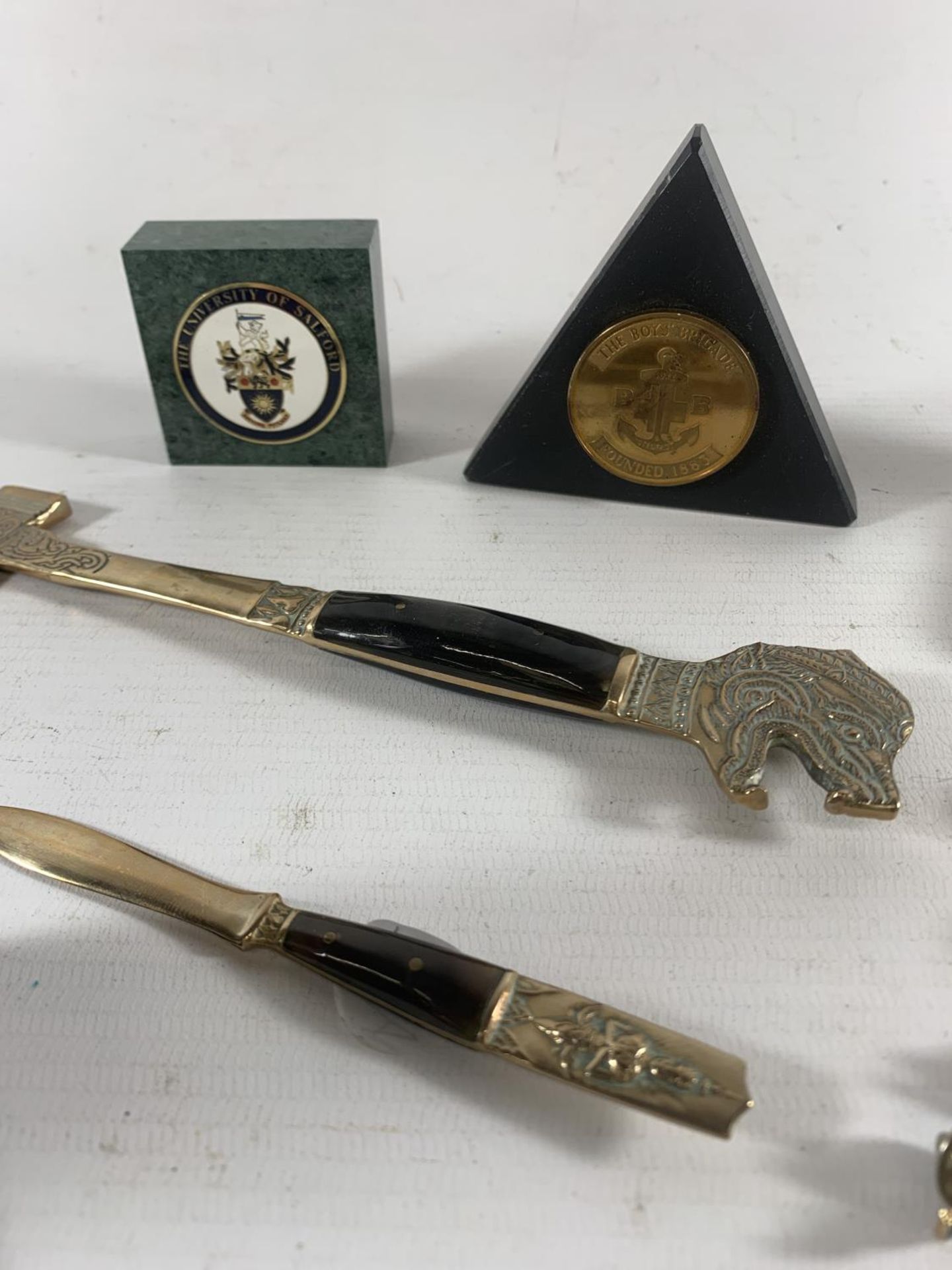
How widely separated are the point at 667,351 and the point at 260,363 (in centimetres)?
49

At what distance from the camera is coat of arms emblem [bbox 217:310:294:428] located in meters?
1.23

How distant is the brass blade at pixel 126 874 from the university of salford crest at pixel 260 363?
619mm

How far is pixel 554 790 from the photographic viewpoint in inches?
35.4

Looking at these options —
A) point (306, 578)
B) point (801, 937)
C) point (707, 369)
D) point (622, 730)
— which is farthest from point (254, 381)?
point (801, 937)

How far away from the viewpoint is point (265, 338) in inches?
48.3

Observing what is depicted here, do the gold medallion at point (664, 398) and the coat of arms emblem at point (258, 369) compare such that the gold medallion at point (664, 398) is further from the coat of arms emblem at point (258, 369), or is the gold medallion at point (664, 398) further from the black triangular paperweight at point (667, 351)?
the coat of arms emblem at point (258, 369)

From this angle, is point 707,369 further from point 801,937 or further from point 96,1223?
point 96,1223

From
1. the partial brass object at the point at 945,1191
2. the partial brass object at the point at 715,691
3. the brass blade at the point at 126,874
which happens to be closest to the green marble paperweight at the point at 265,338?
the partial brass object at the point at 715,691

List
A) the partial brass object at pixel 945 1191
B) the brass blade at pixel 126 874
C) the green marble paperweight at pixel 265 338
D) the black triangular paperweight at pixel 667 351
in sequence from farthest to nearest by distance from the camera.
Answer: the green marble paperweight at pixel 265 338 < the black triangular paperweight at pixel 667 351 < the brass blade at pixel 126 874 < the partial brass object at pixel 945 1191

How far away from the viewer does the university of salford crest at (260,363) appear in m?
1.21

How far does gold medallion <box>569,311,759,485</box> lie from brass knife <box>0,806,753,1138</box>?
67cm

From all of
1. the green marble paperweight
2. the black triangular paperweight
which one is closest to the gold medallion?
the black triangular paperweight

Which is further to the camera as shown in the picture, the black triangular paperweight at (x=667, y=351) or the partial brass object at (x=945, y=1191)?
the black triangular paperweight at (x=667, y=351)

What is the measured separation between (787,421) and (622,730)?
1.43 feet
